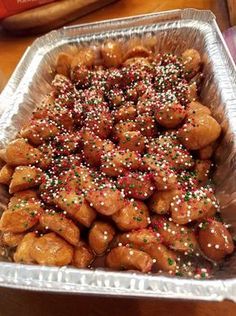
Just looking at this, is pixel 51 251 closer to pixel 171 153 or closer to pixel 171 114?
pixel 171 153

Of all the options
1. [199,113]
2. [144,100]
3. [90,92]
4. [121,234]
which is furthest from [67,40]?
[121,234]

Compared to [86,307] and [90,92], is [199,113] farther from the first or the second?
[86,307]

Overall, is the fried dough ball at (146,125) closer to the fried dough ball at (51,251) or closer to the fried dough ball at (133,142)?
the fried dough ball at (133,142)

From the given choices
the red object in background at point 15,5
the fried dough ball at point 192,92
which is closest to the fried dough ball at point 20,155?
the fried dough ball at point 192,92

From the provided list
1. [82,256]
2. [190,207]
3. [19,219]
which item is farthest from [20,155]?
[190,207]

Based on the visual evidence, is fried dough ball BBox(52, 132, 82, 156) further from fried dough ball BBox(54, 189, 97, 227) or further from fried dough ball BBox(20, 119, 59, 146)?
fried dough ball BBox(54, 189, 97, 227)

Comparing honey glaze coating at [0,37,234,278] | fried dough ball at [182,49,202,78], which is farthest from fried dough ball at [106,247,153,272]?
fried dough ball at [182,49,202,78]
